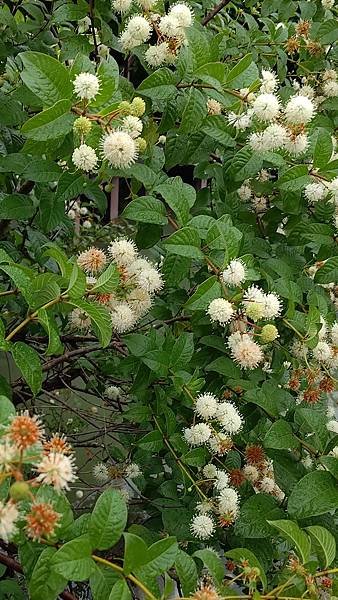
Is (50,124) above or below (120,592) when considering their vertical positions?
above

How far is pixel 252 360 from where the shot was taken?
3.45ft

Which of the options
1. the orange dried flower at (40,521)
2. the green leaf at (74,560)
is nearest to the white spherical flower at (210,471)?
the green leaf at (74,560)

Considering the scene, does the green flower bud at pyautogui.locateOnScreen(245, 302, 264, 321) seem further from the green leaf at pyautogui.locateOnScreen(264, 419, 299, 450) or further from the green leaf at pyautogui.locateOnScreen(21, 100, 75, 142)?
the green leaf at pyautogui.locateOnScreen(21, 100, 75, 142)

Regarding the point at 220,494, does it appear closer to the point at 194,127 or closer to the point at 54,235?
the point at 194,127

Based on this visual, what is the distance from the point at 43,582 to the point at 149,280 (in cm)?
47

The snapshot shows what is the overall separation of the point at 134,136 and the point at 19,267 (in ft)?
0.77

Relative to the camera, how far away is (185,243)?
103cm

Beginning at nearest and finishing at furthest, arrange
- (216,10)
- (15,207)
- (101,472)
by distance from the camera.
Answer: (15,207) → (216,10) → (101,472)

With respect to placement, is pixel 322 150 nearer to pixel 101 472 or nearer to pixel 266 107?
pixel 266 107

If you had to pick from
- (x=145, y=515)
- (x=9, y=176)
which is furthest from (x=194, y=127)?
(x=145, y=515)

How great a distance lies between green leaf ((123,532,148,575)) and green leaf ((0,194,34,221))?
70 centimetres

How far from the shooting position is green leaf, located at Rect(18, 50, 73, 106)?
0.92 meters

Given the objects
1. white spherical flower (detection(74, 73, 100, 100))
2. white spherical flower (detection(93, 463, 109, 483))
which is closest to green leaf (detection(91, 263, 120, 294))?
white spherical flower (detection(74, 73, 100, 100))

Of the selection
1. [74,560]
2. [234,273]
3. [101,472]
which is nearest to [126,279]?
[234,273]
